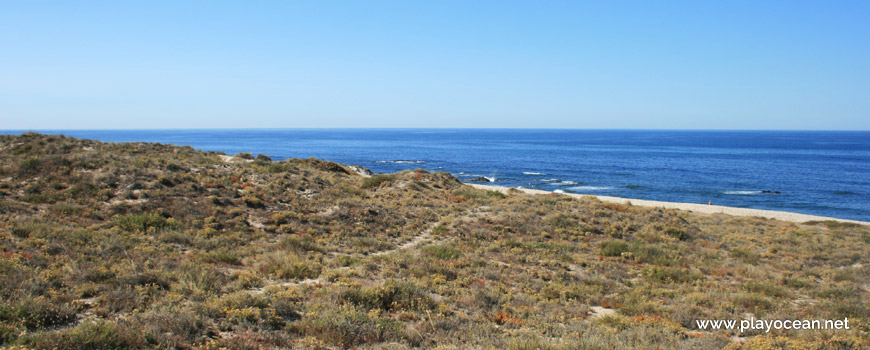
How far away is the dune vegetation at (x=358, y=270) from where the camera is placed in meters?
7.55

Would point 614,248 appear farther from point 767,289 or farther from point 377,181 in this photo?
point 377,181

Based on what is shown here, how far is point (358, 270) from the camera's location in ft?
40.9

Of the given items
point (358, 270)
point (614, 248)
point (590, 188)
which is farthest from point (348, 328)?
point (590, 188)

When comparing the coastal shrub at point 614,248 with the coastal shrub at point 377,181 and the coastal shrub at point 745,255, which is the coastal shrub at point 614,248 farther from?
the coastal shrub at point 377,181

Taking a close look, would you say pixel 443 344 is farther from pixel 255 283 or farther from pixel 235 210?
pixel 235 210

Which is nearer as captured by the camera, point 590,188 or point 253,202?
point 253,202

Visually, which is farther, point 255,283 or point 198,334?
point 255,283

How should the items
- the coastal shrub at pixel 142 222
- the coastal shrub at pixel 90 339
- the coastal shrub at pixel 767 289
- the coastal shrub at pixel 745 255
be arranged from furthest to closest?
the coastal shrub at pixel 745 255, the coastal shrub at pixel 142 222, the coastal shrub at pixel 767 289, the coastal shrub at pixel 90 339

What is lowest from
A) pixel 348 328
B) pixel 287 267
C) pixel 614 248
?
pixel 614 248

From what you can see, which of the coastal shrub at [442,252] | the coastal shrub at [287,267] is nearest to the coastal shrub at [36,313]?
the coastal shrub at [287,267]

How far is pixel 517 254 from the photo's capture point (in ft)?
53.5

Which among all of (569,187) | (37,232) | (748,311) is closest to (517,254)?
(748,311)

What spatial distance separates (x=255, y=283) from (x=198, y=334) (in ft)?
11.9

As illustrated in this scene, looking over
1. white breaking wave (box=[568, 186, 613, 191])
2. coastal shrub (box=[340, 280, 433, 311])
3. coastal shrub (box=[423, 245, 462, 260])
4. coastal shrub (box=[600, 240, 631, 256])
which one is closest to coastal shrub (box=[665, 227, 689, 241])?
coastal shrub (box=[600, 240, 631, 256])
